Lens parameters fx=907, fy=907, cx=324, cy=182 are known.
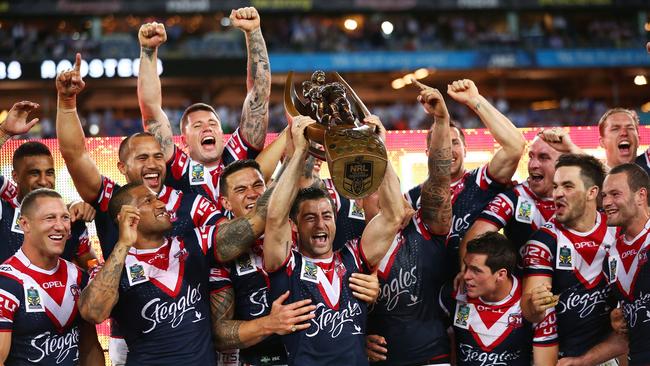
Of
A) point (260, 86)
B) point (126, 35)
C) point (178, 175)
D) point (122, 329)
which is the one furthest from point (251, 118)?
point (126, 35)

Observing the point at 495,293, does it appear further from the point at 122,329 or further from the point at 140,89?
the point at 140,89

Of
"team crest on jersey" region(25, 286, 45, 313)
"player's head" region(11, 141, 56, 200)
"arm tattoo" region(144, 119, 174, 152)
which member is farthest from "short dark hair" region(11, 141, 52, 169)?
"team crest on jersey" region(25, 286, 45, 313)

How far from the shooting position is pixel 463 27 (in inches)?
1072

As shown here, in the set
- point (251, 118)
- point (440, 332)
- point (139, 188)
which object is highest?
point (251, 118)

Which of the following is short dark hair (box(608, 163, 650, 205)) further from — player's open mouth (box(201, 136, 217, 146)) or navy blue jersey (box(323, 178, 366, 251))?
player's open mouth (box(201, 136, 217, 146))

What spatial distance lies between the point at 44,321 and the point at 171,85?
2083cm

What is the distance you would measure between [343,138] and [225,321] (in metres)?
1.53

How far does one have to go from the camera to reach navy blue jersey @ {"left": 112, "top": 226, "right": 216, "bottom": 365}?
502 centimetres

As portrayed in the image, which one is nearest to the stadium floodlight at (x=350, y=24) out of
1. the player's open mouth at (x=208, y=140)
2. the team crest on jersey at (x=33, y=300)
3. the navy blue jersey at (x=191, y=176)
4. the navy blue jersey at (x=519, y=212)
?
Result: the player's open mouth at (x=208, y=140)

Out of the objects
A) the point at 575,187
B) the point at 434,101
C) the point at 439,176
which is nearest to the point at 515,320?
the point at 575,187

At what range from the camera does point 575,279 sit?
5.55 metres

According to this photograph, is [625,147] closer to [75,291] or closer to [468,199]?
[468,199]

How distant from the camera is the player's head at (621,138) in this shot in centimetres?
633

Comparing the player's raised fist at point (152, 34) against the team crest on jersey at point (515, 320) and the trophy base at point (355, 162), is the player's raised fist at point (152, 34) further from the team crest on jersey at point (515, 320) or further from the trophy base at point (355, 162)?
the team crest on jersey at point (515, 320)
